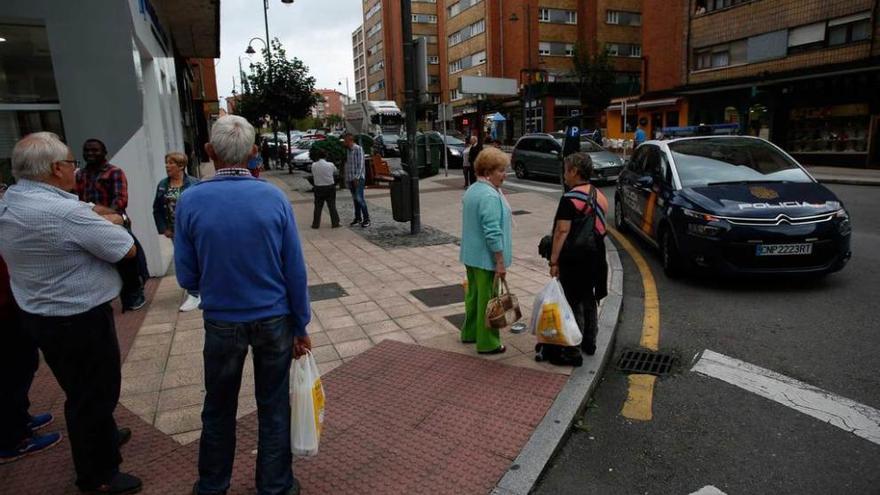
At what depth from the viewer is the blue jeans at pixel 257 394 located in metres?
2.56

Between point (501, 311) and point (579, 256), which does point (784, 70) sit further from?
point (501, 311)

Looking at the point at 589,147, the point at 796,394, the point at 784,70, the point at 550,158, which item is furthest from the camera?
the point at 784,70

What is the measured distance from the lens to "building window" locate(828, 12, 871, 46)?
71.8 ft

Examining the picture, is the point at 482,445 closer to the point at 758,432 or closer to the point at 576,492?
the point at 576,492

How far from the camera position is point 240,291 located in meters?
2.52

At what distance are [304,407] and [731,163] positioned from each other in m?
6.46

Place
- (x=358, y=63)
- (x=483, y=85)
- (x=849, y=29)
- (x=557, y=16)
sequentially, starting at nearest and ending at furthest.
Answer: (x=849, y=29)
(x=483, y=85)
(x=557, y=16)
(x=358, y=63)

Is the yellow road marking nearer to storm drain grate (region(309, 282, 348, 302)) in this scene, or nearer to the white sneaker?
storm drain grate (region(309, 282, 348, 302))

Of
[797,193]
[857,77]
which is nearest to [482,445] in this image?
[797,193]

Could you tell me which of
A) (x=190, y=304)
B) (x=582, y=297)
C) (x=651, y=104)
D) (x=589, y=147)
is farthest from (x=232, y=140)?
(x=651, y=104)

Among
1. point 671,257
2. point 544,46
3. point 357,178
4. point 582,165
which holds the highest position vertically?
point 544,46

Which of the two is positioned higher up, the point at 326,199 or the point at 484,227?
the point at 484,227

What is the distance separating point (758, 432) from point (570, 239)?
168 centimetres

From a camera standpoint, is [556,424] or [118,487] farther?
[556,424]
